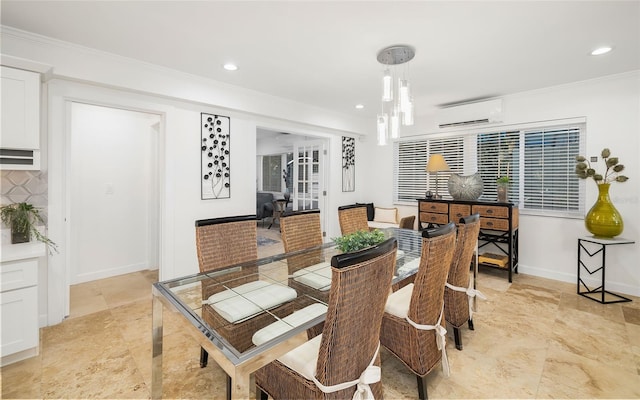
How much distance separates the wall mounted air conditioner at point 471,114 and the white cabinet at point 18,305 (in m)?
4.88

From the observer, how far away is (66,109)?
2.61m

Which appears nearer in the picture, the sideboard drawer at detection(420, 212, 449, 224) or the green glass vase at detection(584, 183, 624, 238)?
the green glass vase at detection(584, 183, 624, 238)

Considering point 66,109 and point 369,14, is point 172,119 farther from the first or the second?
point 369,14

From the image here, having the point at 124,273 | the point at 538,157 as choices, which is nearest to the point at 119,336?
the point at 124,273

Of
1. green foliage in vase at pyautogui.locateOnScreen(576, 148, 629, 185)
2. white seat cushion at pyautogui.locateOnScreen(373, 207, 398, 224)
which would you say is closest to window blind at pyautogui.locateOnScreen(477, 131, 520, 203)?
green foliage in vase at pyautogui.locateOnScreen(576, 148, 629, 185)

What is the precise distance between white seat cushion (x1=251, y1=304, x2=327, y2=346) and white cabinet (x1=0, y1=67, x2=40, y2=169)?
2.39 metres

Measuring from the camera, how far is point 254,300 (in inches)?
60.1

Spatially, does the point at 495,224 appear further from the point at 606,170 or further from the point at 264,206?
the point at 264,206

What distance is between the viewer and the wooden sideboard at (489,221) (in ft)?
11.8

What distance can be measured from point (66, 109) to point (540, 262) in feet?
18.3

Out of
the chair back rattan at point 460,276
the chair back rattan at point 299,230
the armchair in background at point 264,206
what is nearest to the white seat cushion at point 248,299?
the chair back rattan at point 299,230

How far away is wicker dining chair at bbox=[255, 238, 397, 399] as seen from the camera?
101cm

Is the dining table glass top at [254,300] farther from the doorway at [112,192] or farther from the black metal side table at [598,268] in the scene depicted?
the doorway at [112,192]

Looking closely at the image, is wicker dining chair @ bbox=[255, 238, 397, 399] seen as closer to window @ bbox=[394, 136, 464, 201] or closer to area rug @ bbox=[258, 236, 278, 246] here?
window @ bbox=[394, 136, 464, 201]
